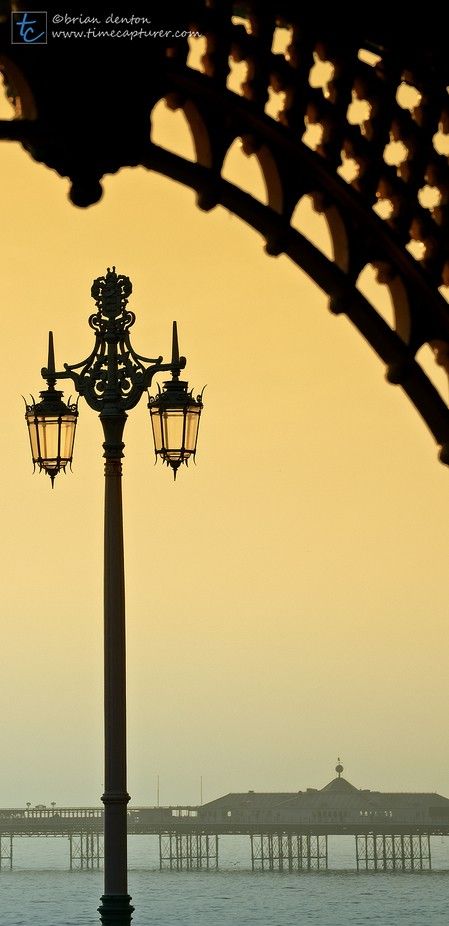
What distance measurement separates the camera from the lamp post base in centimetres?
830

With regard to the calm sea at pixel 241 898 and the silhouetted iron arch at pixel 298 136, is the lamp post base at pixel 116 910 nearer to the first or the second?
the silhouetted iron arch at pixel 298 136

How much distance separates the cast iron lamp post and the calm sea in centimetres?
7996

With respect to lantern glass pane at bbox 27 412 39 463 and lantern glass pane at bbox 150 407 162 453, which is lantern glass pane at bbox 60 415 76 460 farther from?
lantern glass pane at bbox 150 407 162 453

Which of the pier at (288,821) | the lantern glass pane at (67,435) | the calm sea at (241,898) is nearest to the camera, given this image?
the lantern glass pane at (67,435)

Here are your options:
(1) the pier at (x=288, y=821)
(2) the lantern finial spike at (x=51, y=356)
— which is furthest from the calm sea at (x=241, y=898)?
(2) the lantern finial spike at (x=51, y=356)

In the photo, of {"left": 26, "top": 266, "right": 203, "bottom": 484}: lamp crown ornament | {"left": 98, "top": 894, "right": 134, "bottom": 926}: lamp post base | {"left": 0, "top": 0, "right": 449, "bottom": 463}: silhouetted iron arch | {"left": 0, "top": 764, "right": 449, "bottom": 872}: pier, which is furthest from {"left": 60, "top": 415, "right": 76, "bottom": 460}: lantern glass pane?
{"left": 0, "top": 764, "right": 449, "bottom": 872}: pier

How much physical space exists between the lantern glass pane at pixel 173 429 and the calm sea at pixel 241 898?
80.1 meters

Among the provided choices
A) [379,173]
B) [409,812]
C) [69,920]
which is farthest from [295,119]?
[409,812]

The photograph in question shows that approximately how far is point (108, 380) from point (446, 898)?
353ft

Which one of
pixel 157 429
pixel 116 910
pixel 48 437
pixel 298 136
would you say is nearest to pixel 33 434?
pixel 48 437

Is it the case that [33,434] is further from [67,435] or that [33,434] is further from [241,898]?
[241,898]

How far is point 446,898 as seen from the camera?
370 ft

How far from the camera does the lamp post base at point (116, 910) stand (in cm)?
830

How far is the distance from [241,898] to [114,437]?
110379 millimetres
